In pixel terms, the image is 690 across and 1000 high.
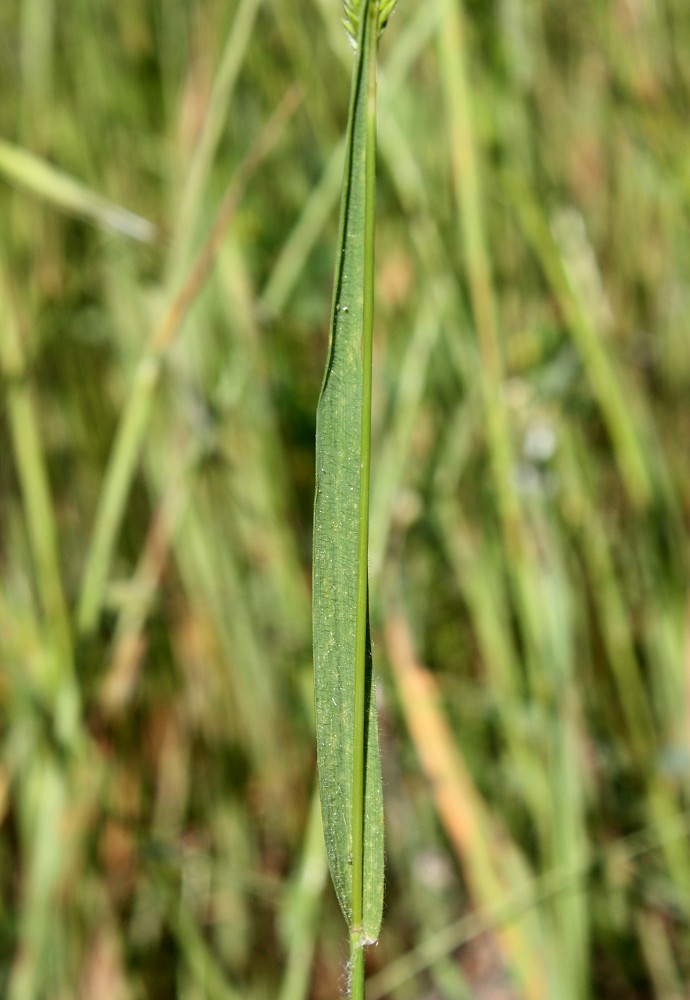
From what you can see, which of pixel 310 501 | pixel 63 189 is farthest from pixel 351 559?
pixel 310 501

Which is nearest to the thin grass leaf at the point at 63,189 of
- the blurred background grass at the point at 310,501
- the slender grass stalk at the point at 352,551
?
the blurred background grass at the point at 310,501

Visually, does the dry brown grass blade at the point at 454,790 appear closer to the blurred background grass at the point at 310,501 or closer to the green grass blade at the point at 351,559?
the blurred background grass at the point at 310,501

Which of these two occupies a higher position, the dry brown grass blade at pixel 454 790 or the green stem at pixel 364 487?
the green stem at pixel 364 487

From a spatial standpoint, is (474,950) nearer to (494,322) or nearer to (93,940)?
(93,940)

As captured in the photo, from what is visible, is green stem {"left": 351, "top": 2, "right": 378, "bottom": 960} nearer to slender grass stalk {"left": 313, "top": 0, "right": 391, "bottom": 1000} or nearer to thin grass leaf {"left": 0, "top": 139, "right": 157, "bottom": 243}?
slender grass stalk {"left": 313, "top": 0, "right": 391, "bottom": 1000}

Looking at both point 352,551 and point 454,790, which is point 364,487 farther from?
point 454,790

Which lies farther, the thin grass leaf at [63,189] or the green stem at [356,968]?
the thin grass leaf at [63,189]

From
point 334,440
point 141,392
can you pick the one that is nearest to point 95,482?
point 141,392

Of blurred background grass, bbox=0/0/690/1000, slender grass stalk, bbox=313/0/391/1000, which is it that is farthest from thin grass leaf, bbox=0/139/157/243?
slender grass stalk, bbox=313/0/391/1000

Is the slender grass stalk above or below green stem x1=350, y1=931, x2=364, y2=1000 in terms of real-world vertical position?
above
